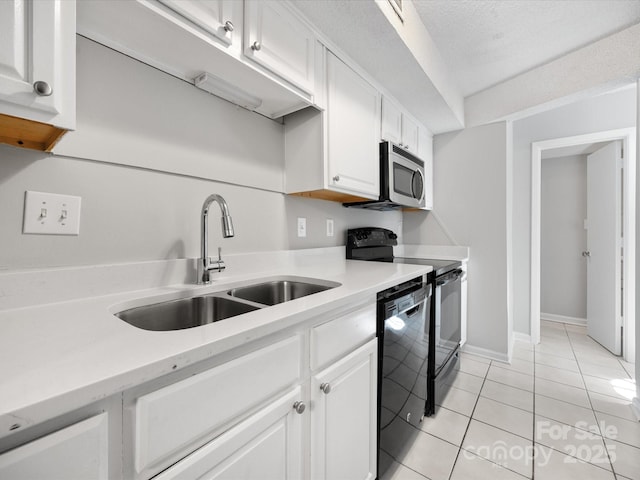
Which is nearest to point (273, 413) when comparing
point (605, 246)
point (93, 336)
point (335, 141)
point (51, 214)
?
point (93, 336)

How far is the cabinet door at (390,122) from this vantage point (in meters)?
1.95

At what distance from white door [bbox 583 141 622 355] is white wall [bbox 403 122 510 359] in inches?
43.8

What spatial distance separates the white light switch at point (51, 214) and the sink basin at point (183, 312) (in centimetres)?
33

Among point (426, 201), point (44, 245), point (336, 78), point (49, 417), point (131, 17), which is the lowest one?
point (49, 417)

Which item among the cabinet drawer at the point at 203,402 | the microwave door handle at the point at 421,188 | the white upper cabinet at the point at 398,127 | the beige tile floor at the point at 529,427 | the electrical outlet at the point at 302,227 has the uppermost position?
the white upper cabinet at the point at 398,127

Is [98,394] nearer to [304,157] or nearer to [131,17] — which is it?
[131,17]

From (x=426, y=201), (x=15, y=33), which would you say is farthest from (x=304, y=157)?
(x=426, y=201)

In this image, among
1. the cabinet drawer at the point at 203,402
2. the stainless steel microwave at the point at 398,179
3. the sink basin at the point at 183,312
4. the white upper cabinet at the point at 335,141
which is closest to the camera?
the cabinet drawer at the point at 203,402

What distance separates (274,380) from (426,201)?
2.40 metres

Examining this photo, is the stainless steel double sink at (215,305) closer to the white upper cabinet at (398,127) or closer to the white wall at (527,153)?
the white upper cabinet at (398,127)

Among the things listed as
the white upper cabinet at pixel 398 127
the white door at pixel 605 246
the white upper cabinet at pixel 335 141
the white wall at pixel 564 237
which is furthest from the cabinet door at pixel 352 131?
the white wall at pixel 564 237

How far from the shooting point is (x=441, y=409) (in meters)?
1.83

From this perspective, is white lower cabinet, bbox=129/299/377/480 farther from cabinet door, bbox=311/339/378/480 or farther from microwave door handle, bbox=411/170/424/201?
microwave door handle, bbox=411/170/424/201

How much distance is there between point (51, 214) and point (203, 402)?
78 cm
